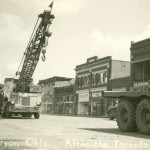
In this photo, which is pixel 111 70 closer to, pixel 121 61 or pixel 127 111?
pixel 121 61

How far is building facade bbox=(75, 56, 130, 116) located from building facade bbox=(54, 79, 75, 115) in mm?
3723

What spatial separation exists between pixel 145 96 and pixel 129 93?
2.32ft

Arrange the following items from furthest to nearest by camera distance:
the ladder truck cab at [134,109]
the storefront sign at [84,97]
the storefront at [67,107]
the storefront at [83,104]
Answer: the storefront at [67,107] < the storefront at [83,104] < the storefront sign at [84,97] < the ladder truck cab at [134,109]

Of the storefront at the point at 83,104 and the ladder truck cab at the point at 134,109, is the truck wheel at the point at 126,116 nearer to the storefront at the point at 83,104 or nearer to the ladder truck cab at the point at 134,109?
the ladder truck cab at the point at 134,109

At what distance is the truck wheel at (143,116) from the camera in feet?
39.3

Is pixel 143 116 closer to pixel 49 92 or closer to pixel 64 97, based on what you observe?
pixel 64 97

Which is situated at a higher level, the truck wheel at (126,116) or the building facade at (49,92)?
the building facade at (49,92)

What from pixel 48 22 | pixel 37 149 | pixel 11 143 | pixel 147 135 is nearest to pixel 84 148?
pixel 37 149

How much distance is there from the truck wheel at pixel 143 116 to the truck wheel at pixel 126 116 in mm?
510

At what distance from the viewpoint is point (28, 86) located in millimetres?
25766

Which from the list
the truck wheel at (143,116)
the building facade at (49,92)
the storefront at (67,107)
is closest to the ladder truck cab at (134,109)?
the truck wheel at (143,116)

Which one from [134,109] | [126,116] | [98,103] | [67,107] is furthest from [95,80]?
[134,109]

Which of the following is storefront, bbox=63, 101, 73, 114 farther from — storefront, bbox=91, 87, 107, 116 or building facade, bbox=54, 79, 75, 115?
storefront, bbox=91, 87, 107, 116

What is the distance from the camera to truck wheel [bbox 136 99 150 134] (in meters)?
12.0
